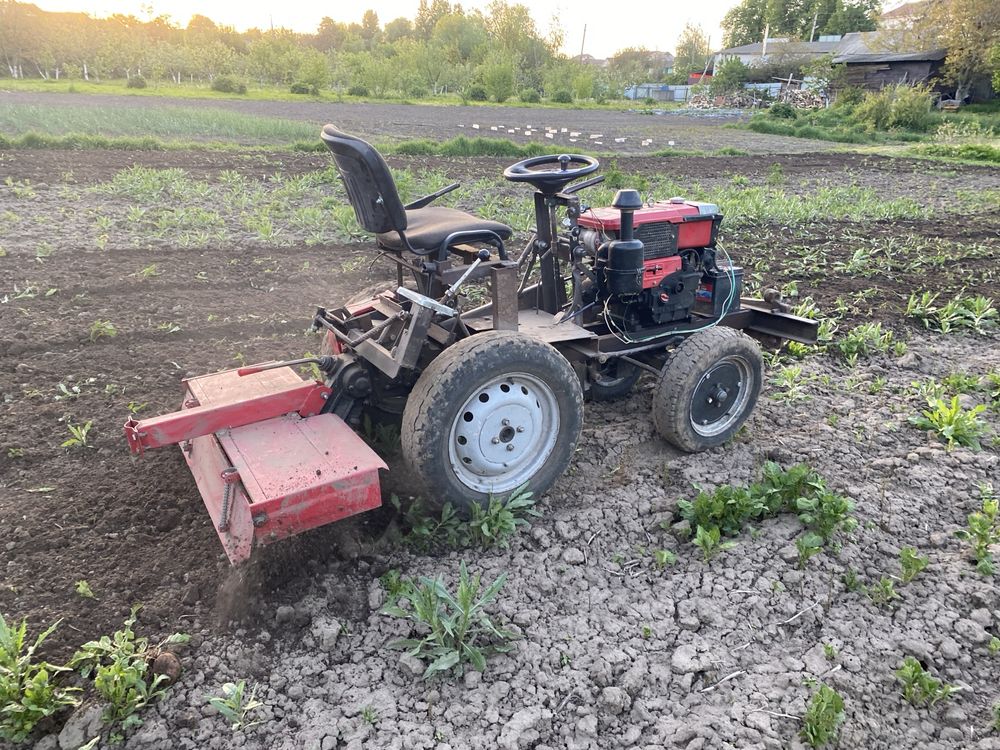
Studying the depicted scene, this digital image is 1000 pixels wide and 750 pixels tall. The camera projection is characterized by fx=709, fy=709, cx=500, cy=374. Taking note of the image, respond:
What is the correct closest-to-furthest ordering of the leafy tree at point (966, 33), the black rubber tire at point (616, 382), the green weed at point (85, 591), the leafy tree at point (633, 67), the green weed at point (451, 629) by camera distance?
1. the green weed at point (451, 629)
2. the green weed at point (85, 591)
3. the black rubber tire at point (616, 382)
4. the leafy tree at point (966, 33)
5. the leafy tree at point (633, 67)

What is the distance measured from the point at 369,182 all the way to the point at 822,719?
2.62m

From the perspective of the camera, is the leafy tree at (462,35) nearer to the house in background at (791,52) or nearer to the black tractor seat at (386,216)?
the house in background at (791,52)

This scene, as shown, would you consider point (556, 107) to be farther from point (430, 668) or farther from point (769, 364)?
point (430, 668)

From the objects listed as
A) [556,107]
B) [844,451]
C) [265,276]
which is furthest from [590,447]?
[556,107]

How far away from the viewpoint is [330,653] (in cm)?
252

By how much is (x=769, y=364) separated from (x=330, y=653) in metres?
3.70

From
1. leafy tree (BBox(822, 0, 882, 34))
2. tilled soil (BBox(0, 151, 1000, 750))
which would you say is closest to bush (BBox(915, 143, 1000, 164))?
tilled soil (BBox(0, 151, 1000, 750))

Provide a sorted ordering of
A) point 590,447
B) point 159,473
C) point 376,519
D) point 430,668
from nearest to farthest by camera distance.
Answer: point 430,668 < point 376,519 < point 159,473 < point 590,447

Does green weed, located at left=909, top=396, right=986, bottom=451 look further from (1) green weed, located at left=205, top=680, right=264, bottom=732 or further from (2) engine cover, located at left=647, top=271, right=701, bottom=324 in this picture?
(1) green weed, located at left=205, top=680, right=264, bottom=732

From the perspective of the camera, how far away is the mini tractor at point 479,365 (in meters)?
2.75

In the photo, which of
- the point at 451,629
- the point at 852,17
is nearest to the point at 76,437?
the point at 451,629

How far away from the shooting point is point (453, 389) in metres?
2.81

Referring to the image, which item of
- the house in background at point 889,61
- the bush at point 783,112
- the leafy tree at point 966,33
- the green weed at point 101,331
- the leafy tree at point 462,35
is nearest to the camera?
the green weed at point 101,331

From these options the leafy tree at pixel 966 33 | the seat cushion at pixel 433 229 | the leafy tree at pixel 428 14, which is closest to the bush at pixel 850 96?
the leafy tree at pixel 966 33
